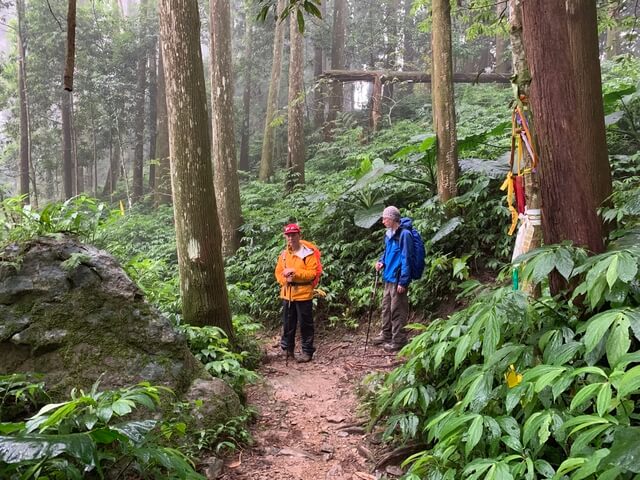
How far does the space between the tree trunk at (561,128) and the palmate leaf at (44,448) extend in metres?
2.45

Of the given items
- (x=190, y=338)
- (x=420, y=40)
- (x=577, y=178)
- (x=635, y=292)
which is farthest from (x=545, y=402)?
(x=420, y=40)

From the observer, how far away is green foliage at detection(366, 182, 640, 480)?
→ 1.76 meters

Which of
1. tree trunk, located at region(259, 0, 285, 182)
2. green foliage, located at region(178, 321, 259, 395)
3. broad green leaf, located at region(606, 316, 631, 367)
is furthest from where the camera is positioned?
tree trunk, located at region(259, 0, 285, 182)

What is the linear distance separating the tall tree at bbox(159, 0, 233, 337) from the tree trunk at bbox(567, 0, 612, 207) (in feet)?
13.0

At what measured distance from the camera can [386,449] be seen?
368cm

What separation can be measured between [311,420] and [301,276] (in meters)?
2.10

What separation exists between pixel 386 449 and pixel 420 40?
2433cm

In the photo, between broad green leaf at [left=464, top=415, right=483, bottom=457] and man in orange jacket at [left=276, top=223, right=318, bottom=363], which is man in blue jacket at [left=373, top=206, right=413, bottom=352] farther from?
broad green leaf at [left=464, top=415, right=483, bottom=457]

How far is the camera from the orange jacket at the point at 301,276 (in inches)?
246

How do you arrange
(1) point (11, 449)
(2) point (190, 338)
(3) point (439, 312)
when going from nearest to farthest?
(1) point (11, 449), (2) point (190, 338), (3) point (439, 312)

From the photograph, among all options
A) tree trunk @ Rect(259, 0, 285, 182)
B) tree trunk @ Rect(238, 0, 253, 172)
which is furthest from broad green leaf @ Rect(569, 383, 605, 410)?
tree trunk @ Rect(238, 0, 253, 172)

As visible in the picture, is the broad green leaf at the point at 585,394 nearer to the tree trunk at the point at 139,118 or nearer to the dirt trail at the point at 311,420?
the dirt trail at the point at 311,420

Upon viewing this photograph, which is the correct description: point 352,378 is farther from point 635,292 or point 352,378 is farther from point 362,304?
point 635,292

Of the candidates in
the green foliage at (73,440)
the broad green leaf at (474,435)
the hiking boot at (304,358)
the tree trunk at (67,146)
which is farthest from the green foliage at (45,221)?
the tree trunk at (67,146)
